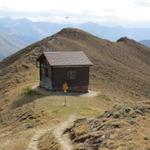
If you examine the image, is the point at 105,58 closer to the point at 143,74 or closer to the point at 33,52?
the point at 143,74

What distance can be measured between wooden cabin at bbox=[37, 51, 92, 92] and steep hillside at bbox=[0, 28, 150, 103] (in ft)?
29.0

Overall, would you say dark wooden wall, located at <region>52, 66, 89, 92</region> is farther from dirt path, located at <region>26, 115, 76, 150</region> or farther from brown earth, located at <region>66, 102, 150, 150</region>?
brown earth, located at <region>66, 102, 150, 150</region>

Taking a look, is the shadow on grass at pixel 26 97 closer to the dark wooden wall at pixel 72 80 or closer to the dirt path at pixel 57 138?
the dark wooden wall at pixel 72 80

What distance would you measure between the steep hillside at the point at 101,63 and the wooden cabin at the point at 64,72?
29.0 feet

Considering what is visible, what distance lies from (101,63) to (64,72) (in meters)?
38.4

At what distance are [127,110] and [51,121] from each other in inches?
569

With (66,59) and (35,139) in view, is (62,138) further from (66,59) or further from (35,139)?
(66,59)

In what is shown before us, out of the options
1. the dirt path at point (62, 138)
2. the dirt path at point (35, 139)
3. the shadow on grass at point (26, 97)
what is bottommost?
the shadow on grass at point (26, 97)

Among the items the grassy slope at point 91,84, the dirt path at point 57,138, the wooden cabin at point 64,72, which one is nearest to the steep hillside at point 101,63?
A: the grassy slope at point 91,84

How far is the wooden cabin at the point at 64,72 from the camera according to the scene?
2744 inches

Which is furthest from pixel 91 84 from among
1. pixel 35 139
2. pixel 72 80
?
pixel 35 139

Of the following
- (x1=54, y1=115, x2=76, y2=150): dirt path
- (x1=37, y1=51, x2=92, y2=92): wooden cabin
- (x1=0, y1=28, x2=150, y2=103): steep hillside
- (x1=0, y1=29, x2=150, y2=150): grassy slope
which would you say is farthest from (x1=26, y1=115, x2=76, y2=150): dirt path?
(x1=0, y1=28, x2=150, y2=103): steep hillside

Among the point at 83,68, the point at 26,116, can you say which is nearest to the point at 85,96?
the point at 83,68

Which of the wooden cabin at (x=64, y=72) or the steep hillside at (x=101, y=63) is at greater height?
the wooden cabin at (x=64, y=72)
